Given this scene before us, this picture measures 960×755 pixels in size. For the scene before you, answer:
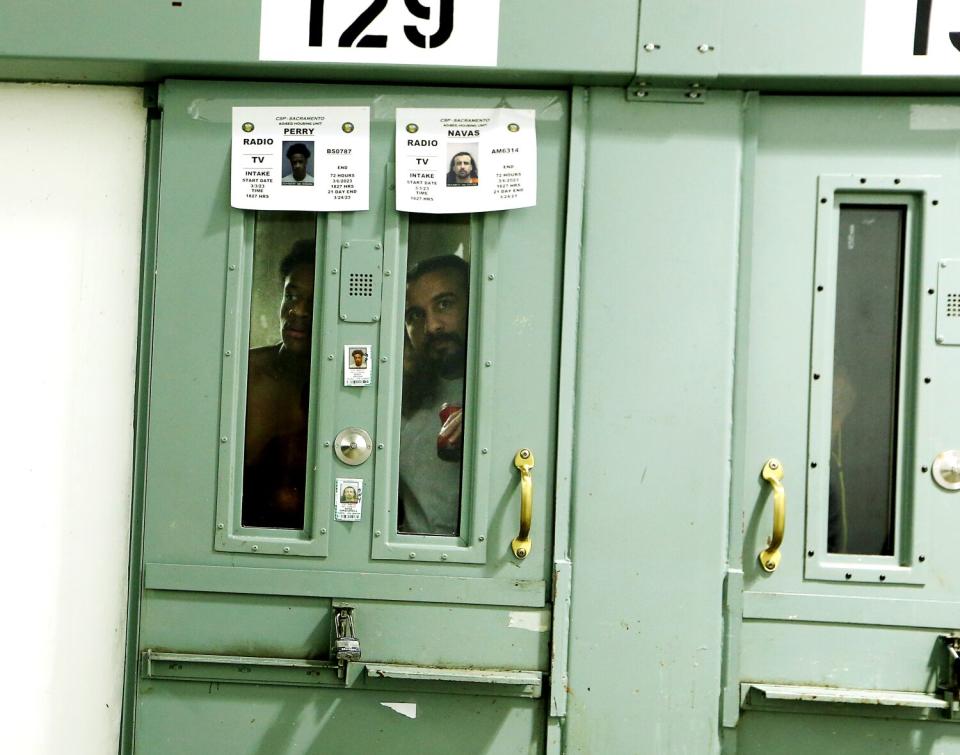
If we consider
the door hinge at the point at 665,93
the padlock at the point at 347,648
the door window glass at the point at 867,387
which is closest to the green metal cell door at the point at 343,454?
the padlock at the point at 347,648

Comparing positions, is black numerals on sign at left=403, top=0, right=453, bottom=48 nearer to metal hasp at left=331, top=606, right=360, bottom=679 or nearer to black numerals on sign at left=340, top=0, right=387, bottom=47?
black numerals on sign at left=340, top=0, right=387, bottom=47

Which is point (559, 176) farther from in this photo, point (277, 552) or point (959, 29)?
point (277, 552)

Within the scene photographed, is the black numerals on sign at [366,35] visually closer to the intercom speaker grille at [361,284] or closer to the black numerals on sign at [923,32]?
the intercom speaker grille at [361,284]

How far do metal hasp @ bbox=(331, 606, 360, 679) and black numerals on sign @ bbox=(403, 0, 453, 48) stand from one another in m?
1.70

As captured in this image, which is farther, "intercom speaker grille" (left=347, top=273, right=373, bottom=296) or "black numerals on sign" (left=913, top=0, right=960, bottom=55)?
"intercom speaker grille" (left=347, top=273, right=373, bottom=296)

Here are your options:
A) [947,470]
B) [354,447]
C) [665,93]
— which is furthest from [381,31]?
[947,470]

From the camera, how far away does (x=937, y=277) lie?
232 cm

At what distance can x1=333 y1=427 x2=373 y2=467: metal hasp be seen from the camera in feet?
7.69

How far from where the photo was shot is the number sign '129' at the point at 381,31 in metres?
2.25

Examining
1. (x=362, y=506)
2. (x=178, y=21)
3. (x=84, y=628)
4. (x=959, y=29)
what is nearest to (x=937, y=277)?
(x=959, y=29)

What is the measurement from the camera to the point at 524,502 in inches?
88.6

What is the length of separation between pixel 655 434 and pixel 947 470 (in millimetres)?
882

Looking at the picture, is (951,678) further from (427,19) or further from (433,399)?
(427,19)

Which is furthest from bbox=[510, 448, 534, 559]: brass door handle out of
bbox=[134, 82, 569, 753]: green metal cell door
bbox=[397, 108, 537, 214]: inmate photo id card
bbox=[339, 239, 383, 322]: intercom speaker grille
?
bbox=[397, 108, 537, 214]: inmate photo id card
